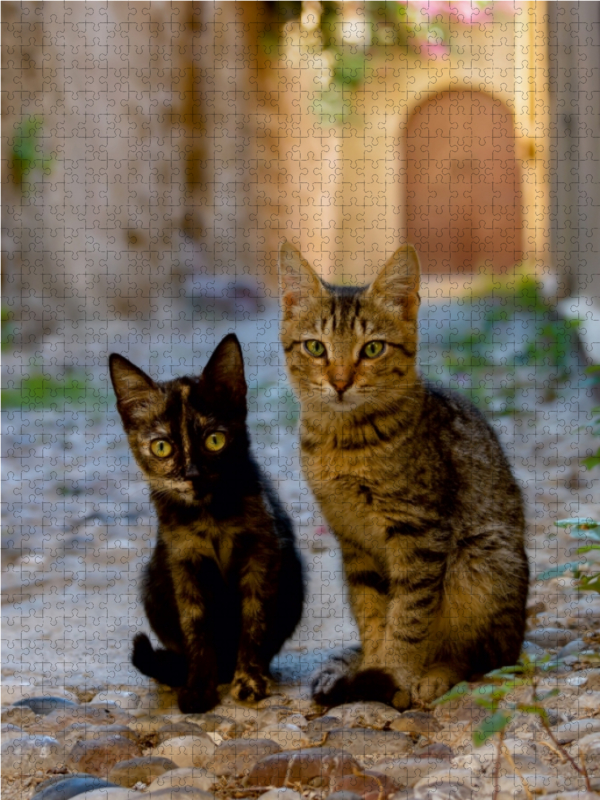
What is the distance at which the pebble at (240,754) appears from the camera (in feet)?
7.16

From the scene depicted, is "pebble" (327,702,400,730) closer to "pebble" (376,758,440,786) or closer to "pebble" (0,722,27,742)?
"pebble" (376,758,440,786)

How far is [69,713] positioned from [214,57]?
7.89 meters

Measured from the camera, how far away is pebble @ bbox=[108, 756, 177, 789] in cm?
213

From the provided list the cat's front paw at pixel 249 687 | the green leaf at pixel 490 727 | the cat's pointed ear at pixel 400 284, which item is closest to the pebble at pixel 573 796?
the green leaf at pixel 490 727

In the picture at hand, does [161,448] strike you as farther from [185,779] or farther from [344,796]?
[344,796]

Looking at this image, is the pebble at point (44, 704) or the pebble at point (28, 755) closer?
the pebble at point (28, 755)

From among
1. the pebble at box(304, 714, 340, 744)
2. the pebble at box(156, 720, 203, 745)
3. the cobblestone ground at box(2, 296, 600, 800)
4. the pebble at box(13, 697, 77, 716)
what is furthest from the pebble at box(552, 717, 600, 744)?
the pebble at box(13, 697, 77, 716)

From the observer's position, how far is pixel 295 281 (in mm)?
2805

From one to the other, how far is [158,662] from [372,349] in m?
1.09

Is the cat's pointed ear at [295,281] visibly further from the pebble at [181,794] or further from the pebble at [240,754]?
the pebble at [181,794]

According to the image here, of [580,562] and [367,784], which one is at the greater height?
[580,562]

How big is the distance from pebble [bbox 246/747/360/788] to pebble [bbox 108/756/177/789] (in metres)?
0.22

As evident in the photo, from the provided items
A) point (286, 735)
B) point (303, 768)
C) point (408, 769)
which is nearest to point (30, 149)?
point (286, 735)

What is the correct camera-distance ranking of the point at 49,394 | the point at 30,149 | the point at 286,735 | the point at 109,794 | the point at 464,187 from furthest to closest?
the point at 464,187
the point at 30,149
the point at 49,394
the point at 286,735
the point at 109,794
